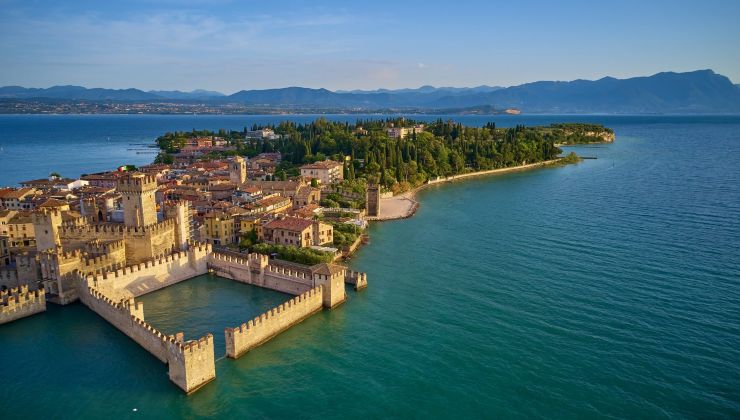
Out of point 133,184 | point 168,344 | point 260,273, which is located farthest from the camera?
point 133,184

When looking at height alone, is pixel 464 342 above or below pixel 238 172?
below

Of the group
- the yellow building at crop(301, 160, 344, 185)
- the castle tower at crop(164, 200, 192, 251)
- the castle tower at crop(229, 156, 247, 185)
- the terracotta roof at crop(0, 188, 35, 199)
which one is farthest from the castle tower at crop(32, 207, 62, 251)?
the yellow building at crop(301, 160, 344, 185)

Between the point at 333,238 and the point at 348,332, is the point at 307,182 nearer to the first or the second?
the point at 333,238

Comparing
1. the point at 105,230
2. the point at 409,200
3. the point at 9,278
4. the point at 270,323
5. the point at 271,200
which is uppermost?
the point at 105,230

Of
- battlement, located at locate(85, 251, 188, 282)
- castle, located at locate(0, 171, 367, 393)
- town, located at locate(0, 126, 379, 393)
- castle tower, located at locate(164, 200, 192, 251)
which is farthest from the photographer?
castle tower, located at locate(164, 200, 192, 251)

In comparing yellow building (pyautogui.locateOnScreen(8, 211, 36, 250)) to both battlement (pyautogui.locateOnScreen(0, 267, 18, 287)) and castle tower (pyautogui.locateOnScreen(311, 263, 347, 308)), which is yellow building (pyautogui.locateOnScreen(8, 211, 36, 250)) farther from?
castle tower (pyautogui.locateOnScreen(311, 263, 347, 308))

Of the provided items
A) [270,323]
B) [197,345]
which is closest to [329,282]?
[270,323]

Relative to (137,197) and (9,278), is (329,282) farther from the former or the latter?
(9,278)
